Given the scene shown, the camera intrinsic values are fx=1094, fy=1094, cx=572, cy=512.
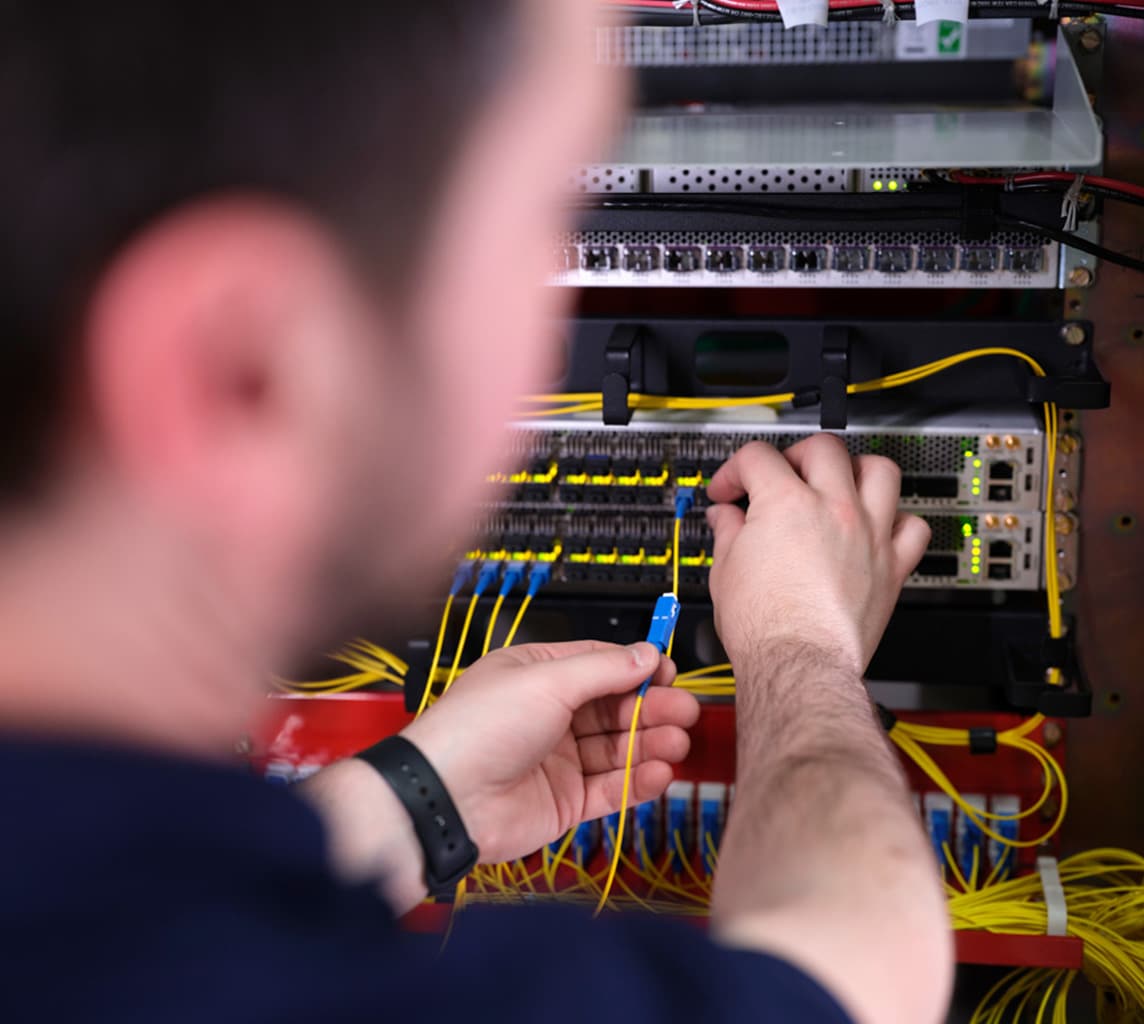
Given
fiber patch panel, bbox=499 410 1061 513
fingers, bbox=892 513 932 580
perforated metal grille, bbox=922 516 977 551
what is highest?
fiber patch panel, bbox=499 410 1061 513

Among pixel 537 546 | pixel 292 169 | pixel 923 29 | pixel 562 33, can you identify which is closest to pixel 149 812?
pixel 292 169

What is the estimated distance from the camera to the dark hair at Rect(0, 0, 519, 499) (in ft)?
1.58

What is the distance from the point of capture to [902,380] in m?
Result: 1.26

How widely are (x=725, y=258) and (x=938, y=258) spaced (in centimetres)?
23

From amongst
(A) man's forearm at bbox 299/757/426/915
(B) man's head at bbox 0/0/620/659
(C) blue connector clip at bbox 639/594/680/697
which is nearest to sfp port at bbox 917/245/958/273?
(C) blue connector clip at bbox 639/594/680/697

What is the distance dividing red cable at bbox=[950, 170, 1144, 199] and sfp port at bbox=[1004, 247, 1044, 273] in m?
0.08

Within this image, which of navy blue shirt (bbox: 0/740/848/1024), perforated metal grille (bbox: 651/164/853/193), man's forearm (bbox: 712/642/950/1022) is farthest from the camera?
perforated metal grille (bbox: 651/164/853/193)

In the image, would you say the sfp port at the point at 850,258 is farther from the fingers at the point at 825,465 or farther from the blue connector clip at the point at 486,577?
the blue connector clip at the point at 486,577

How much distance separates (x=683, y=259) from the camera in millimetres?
1263

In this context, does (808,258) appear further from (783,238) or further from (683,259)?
(683,259)

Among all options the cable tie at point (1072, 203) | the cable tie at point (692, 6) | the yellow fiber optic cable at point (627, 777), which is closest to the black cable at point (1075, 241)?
the cable tie at point (1072, 203)

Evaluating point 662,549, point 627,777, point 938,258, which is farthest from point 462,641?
point 938,258

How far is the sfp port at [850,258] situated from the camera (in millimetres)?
1231

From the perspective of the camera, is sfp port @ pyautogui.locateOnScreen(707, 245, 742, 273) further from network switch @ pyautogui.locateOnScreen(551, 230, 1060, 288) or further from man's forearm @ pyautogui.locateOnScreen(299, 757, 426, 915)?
man's forearm @ pyautogui.locateOnScreen(299, 757, 426, 915)
